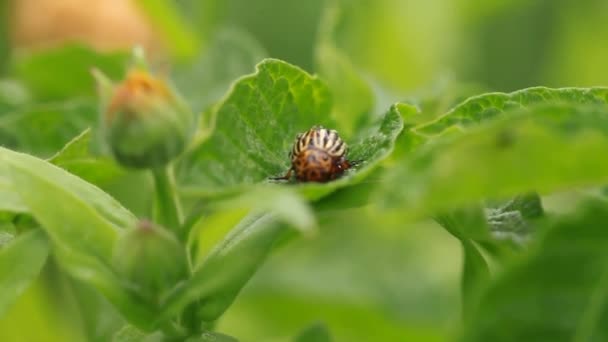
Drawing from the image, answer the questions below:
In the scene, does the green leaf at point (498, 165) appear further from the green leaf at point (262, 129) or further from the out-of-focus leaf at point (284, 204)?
the green leaf at point (262, 129)

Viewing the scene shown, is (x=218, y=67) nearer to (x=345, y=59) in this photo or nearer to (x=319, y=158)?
(x=345, y=59)

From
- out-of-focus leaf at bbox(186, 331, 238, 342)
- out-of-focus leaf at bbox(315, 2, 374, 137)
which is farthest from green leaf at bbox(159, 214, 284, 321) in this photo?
out-of-focus leaf at bbox(315, 2, 374, 137)

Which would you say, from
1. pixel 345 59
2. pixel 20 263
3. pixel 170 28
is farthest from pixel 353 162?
pixel 170 28

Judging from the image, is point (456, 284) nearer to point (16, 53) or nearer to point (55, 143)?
point (16, 53)

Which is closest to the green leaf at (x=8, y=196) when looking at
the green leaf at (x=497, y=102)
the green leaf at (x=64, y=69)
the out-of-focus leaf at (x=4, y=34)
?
the green leaf at (x=497, y=102)

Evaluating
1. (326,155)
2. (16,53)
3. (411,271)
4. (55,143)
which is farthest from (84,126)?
(411,271)

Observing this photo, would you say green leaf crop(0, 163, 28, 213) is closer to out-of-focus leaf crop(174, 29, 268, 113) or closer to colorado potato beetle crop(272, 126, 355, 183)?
colorado potato beetle crop(272, 126, 355, 183)

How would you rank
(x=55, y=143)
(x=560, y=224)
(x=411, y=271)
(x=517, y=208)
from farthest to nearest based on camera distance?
(x=411, y=271) < (x=55, y=143) < (x=517, y=208) < (x=560, y=224)
